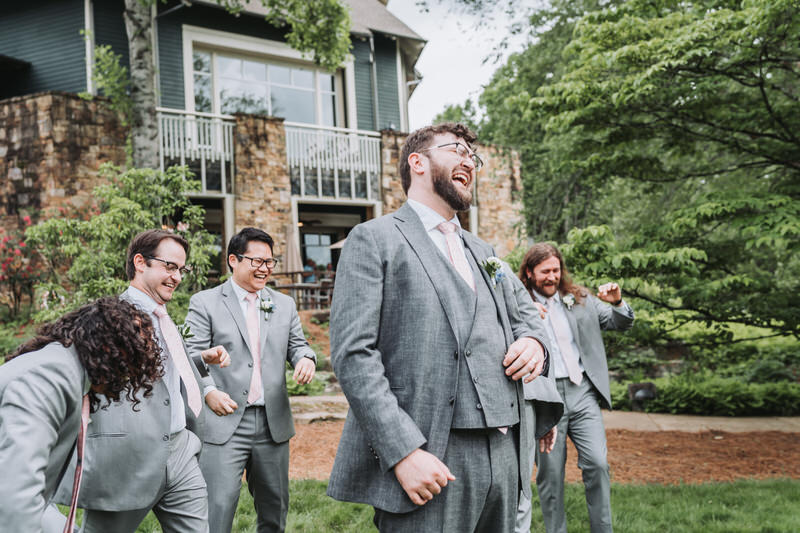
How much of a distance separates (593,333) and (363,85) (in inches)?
578

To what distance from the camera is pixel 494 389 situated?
6.93ft

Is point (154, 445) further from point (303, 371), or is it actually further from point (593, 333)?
point (593, 333)

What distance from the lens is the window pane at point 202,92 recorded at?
15.7 metres

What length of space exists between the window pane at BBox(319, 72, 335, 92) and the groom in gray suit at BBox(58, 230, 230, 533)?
1521 cm

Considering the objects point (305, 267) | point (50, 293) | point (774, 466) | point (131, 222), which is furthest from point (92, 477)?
point (305, 267)

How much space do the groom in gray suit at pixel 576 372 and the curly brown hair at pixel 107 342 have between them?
2.80 meters

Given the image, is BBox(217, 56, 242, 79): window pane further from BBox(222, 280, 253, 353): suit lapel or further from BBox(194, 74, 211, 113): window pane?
BBox(222, 280, 253, 353): suit lapel

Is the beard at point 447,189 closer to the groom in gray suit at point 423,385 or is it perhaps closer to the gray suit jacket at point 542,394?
the groom in gray suit at point 423,385

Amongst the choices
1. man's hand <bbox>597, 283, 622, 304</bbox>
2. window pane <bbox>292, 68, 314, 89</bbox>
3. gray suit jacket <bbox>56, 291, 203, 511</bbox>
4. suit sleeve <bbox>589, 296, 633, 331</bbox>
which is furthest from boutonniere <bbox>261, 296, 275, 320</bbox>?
window pane <bbox>292, 68, 314, 89</bbox>

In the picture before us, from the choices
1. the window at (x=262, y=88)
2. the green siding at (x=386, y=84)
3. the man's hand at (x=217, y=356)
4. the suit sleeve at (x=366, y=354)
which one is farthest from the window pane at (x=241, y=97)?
the suit sleeve at (x=366, y=354)

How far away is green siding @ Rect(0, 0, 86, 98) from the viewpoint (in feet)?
47.8

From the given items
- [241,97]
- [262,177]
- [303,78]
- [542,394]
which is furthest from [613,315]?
[303,78]

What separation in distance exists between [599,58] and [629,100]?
58 cm

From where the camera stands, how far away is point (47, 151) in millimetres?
12414
